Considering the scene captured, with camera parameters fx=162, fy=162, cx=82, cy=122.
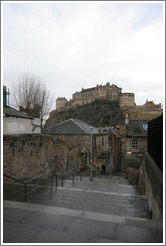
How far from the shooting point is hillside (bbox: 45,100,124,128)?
236 ft

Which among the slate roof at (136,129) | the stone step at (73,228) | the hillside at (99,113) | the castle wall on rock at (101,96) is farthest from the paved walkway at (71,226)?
the castle wall on rock at (101,96)

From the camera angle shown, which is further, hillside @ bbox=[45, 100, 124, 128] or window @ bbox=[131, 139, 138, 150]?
hillside @ bbox=[45, 100, 124, 128]

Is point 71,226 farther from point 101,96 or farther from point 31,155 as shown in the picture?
point 101,96

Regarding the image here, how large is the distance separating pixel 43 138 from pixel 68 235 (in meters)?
7.98

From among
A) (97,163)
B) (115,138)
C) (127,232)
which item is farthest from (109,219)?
(115,138)

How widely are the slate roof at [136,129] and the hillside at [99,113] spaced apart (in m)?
42.9

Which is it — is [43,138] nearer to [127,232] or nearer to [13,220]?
[13,220]

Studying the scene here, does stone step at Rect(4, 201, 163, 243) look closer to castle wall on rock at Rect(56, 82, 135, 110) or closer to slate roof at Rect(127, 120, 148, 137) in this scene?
slate roof at Rect(127, 120, 148, 137)

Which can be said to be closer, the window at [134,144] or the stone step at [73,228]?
the stone step at [73,228]

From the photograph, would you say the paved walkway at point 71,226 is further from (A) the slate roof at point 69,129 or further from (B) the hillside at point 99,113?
(B) the hillside at point 99,113

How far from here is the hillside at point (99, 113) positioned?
72.0 m

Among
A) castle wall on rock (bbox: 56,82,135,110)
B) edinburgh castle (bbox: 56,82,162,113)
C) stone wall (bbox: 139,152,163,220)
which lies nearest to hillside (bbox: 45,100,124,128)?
edinburgh castle (bbox: 56,82,162,113)

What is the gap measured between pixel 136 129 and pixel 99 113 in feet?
174

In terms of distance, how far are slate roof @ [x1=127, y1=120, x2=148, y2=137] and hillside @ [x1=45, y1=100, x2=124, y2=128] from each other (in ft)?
141
